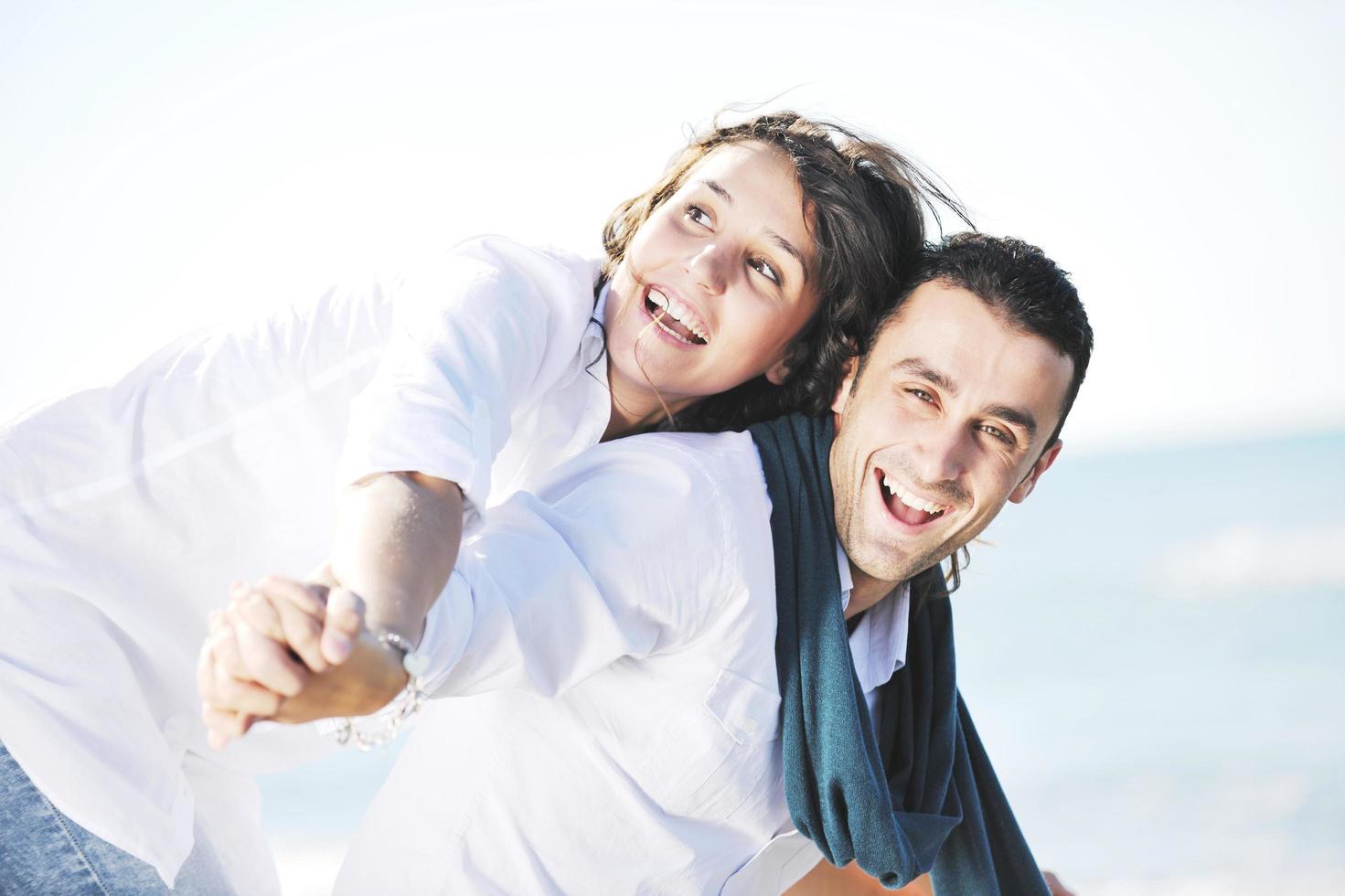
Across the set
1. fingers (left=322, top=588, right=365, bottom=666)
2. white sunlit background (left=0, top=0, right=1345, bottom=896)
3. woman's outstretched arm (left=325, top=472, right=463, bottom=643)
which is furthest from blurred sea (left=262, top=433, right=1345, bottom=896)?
fingers (left=322, top=588, right=365, bottom=666)

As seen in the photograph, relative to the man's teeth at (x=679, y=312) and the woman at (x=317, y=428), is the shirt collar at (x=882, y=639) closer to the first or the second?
the woman at (x=317, y=428)

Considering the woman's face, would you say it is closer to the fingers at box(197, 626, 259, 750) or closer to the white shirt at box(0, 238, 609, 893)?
the white shirt at box(0, 238, 609, 893)

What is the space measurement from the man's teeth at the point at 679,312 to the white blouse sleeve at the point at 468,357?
0.13m

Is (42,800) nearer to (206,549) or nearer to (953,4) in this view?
(206,549)

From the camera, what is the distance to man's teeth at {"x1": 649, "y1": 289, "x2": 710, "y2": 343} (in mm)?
2232

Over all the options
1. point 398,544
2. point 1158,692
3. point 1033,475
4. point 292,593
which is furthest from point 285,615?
point 1158,692

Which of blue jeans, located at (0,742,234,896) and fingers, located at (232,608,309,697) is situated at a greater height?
fingers, located at (232,608,309,697)

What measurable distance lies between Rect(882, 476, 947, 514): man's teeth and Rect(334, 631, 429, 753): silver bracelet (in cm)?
119

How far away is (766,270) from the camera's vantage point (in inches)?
90.7

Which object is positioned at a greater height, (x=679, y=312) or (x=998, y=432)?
(x=679, y=312)

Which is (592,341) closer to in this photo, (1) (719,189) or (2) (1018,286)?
(1) (719,189)

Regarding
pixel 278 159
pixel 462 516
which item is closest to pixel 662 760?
pixel 462 516

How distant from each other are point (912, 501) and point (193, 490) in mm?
1251

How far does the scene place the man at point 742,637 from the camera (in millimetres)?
1700
